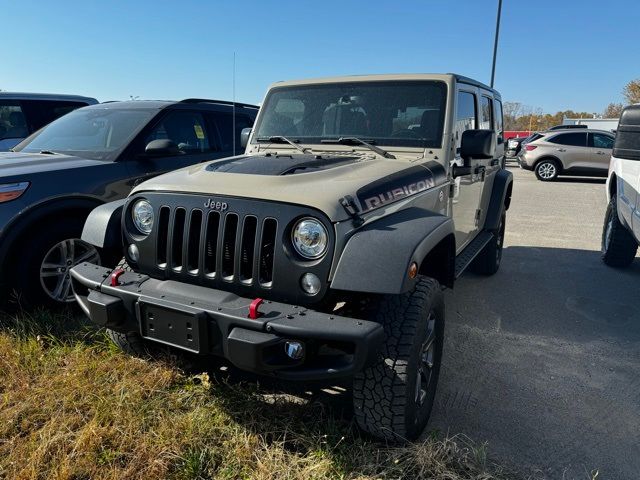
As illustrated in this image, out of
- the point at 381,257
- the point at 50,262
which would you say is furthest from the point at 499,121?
the point at 50,262

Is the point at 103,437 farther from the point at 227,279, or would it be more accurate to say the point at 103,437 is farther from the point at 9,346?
the point at 9,346

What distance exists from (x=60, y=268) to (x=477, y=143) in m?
3.31

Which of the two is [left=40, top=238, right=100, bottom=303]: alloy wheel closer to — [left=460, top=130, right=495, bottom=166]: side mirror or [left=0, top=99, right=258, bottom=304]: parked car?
A: [left=0, top=99, right=258, bottom=304]: parked car

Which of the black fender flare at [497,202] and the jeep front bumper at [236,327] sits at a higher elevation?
the black fender flare at [497,202]

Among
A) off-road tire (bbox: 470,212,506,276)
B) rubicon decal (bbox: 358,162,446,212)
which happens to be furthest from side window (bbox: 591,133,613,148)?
rubicon decal (bbox: 358,162,446,212)

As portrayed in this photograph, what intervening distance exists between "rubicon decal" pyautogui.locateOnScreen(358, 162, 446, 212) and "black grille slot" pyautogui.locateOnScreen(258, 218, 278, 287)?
18.2 inches

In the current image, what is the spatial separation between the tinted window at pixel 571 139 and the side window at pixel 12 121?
1436 centimetres

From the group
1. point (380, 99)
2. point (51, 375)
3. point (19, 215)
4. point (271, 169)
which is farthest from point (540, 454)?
point (19, 215)

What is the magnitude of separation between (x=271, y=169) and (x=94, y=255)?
2065 millimetres

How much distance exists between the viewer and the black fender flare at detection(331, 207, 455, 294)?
6.78 ft

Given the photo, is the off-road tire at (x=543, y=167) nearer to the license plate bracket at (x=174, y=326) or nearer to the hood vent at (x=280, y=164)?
the hood vent at (x=280, y=164)

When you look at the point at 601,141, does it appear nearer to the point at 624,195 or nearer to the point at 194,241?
the point at 624,195

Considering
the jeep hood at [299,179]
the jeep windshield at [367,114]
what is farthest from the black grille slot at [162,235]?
the jeep windshield at [367,114]

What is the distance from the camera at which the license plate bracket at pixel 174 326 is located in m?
2.18
